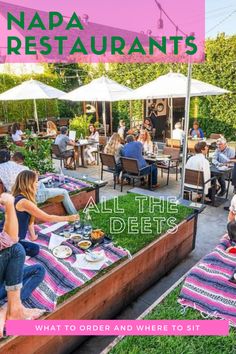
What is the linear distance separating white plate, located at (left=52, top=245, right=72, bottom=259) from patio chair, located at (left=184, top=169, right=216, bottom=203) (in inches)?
134

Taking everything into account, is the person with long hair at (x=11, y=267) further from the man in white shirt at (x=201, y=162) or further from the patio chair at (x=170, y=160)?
the patio chair at (x=170, y=160)

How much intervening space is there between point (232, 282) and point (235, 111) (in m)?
10.3

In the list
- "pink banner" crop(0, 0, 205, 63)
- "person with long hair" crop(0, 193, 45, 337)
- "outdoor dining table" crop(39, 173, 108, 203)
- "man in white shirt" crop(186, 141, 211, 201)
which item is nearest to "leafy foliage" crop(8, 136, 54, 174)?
"outdoor dining table" crop(39, 173, 108, 203)

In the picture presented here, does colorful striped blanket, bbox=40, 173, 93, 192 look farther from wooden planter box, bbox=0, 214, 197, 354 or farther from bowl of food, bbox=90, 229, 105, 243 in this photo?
wooden planter box, bbox=0, 214, 197, 354

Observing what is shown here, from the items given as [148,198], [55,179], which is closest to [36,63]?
[55,179]

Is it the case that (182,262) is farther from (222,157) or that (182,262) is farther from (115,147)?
(115,147)

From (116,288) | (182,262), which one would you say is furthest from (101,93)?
(116,288)

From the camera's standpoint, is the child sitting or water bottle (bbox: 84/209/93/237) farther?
water bottle (bbox: 84/209/93/237)

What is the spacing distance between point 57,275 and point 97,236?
764 mm

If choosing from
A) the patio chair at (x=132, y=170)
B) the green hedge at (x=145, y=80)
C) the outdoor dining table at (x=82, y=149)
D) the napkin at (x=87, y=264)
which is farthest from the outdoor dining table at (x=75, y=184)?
the green hedge at (x=145, y=80)

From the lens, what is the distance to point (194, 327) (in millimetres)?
2703

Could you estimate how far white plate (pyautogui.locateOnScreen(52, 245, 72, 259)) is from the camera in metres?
3.44

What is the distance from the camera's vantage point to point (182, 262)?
4.50m

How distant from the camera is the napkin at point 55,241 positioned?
3.64 metres
